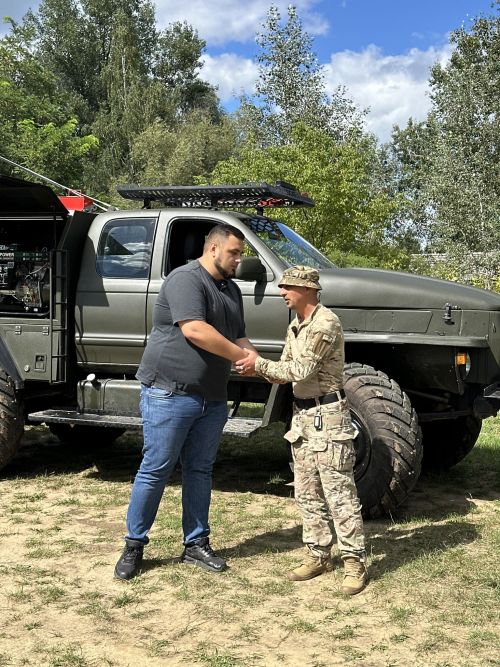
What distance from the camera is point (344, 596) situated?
13.4 feet

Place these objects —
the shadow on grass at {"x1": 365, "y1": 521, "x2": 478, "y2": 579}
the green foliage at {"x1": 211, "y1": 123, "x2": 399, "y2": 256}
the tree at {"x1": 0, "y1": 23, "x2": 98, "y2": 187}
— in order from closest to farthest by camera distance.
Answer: the shadow on grass at {"x1": 365, "y1": 521, "x2": 478, "y2": 579}
the green foliage at {"x1": 211, "y1": 123, "x2": 399, "y2": 256}
the tree at {"x1": 0, "y1": 23, "x2": 98, "y2": 187}

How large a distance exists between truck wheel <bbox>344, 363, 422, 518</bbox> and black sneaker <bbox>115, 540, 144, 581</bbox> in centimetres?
163

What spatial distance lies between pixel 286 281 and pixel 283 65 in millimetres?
28225

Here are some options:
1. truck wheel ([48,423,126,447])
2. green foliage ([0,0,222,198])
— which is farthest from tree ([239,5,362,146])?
truck wheel ([48,423,126,447])

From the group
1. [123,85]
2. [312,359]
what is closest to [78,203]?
[312,359]

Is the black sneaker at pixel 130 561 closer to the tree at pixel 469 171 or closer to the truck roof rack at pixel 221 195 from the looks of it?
the truck roof rack at pixel 221 195

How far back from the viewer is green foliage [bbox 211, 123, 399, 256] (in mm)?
14766

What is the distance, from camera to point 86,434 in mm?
8008

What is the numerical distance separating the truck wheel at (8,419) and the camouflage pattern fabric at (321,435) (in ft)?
9.56

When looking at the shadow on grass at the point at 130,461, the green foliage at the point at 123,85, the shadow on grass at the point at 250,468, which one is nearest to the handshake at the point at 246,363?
the shadow on grass at the point at 250,468

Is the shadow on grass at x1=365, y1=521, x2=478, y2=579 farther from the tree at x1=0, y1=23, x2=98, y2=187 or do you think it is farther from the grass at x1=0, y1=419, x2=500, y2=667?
the tree at x1=0, y1=23, x2=98, y2=187

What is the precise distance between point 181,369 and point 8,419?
2.67m

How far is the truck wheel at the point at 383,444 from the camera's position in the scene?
5.25 meters

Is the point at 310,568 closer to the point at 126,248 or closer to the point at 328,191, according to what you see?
the point at 126,248
